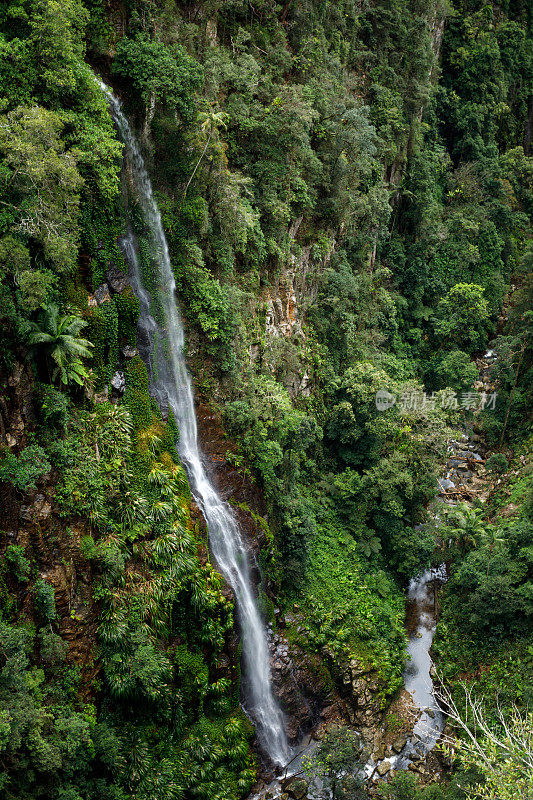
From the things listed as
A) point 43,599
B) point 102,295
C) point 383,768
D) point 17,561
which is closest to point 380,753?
point 383,768

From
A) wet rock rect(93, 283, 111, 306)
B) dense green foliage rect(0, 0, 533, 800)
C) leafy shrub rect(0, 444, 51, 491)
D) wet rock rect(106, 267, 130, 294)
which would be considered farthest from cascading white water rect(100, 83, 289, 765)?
leafy shrub rect(0, 444, 51, 491)

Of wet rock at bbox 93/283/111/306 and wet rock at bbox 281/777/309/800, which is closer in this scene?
wet rock at bbox 93/283/111/306

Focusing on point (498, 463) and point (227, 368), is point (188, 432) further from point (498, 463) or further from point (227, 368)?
point (498, 463)

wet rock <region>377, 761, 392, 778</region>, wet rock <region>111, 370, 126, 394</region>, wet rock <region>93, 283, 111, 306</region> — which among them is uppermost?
wet rock <region>93, 283, 111, 306</region>

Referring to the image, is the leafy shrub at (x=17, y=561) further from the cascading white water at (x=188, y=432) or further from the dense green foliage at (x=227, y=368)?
the cascading white water at (x=188, y=432)

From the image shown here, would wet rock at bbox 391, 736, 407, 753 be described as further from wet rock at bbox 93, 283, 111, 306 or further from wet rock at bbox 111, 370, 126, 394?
wet rock at bbox 93, 283, 111, 306
